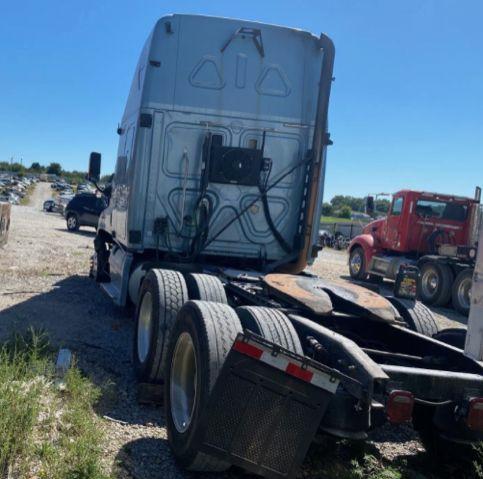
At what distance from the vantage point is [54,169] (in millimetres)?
151625

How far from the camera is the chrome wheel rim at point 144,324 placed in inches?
210

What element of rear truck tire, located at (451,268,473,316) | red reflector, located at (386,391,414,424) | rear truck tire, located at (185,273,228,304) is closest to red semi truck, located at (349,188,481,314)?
rear truck tire, located at (451,268,473,316)

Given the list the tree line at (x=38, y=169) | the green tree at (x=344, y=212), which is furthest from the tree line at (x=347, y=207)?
the tree line at (x=38, y=169)

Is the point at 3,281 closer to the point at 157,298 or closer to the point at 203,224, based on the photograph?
the point at 203,224

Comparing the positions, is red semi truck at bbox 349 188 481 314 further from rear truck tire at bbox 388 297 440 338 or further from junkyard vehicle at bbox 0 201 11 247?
junkyard vehicle at bbox 0 201 11 247

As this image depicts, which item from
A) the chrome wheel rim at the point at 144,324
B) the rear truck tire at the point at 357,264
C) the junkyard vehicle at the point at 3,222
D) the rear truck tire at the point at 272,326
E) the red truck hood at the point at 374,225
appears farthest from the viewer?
the rear truck tire at the point at 357,264

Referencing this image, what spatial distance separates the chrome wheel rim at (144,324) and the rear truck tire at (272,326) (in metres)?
1.56

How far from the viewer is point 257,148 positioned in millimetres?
7012

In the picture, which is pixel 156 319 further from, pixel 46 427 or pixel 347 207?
pixel 347 207

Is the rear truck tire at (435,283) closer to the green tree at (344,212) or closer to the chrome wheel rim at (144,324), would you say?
the chrome wheel rim at (144,324)

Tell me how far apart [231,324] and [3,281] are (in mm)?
7694

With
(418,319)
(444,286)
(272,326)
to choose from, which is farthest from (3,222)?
(272,326)

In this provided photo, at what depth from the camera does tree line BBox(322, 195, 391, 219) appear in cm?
1821

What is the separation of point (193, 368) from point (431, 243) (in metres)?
13.4
